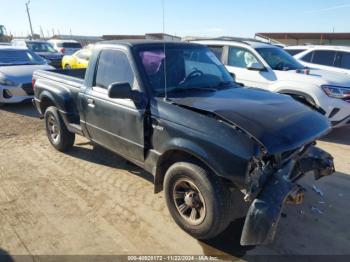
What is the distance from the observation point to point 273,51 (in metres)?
7.92

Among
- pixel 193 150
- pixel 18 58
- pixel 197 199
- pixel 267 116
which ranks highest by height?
pixel 267 116

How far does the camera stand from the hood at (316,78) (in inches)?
261

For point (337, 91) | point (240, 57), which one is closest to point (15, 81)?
point (240, 57)

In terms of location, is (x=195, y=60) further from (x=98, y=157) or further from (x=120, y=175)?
(x=98, y=157)

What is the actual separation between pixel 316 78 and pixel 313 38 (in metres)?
25.9

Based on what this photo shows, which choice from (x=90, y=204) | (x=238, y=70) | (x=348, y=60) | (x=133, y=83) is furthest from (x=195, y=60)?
(x=348, y=60)

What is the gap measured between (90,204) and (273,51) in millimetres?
5818

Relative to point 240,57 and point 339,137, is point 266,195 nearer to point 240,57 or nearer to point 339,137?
point 339,137

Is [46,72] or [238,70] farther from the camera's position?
[238,70]

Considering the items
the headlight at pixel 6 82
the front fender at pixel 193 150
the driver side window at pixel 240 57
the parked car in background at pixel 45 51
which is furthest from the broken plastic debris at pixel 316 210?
the parked car in background at pixel 45 51

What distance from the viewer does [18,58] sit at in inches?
414

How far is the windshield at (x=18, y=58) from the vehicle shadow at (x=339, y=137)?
28.7ft

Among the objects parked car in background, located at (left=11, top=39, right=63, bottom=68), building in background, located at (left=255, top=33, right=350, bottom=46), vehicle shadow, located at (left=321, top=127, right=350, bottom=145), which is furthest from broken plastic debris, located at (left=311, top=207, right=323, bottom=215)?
building in background, located at (left=255, top=33, right=350, bottom=46)

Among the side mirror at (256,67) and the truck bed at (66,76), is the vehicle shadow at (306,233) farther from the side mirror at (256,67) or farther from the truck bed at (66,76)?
the side mirror at (256,67)
